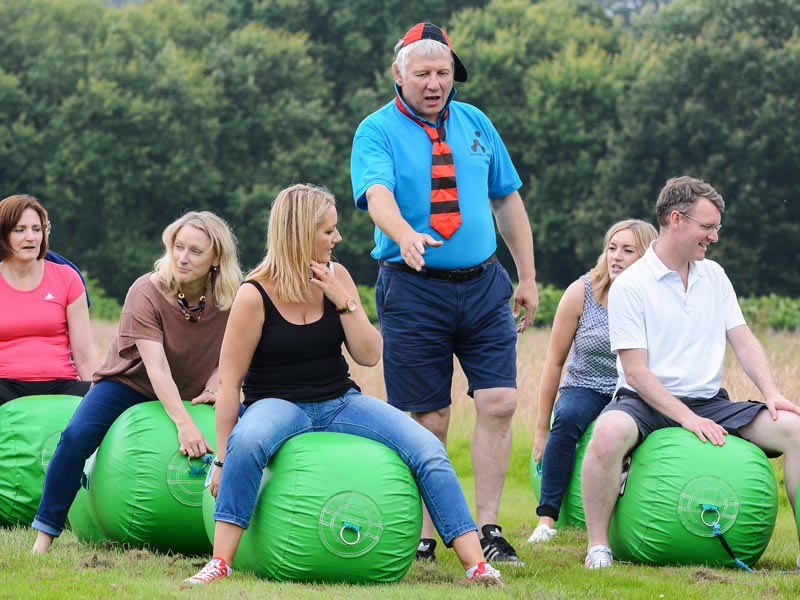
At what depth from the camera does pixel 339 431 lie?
5.52m

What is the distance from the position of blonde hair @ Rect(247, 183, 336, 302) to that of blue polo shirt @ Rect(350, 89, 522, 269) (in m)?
0.53

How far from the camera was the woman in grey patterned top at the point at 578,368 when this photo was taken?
691cm

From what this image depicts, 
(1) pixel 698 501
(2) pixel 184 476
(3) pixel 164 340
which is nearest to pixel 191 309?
(3) pixel 164 340

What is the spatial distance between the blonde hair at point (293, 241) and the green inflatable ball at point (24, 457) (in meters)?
2.11

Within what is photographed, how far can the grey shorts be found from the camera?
5992 millimetres

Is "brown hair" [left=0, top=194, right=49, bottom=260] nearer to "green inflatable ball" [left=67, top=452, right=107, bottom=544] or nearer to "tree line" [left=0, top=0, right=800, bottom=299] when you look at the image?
"green inflatable ball" [left=67, top=452, right=107, bottom=544]

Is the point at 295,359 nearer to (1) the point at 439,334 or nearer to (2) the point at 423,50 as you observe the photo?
(1) the point at 439,334

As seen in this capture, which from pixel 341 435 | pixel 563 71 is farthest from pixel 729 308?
pixel 563 71

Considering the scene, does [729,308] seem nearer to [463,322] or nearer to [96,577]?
[463,322]

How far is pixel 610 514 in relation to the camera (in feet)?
19.5

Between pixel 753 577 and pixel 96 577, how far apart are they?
2.86m

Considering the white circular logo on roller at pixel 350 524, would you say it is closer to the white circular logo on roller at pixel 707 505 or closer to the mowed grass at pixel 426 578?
the mowed grass at pixel 426 578

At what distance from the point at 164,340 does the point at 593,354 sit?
7.87 ft

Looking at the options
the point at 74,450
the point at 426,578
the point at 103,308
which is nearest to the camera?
the point at 426,578
